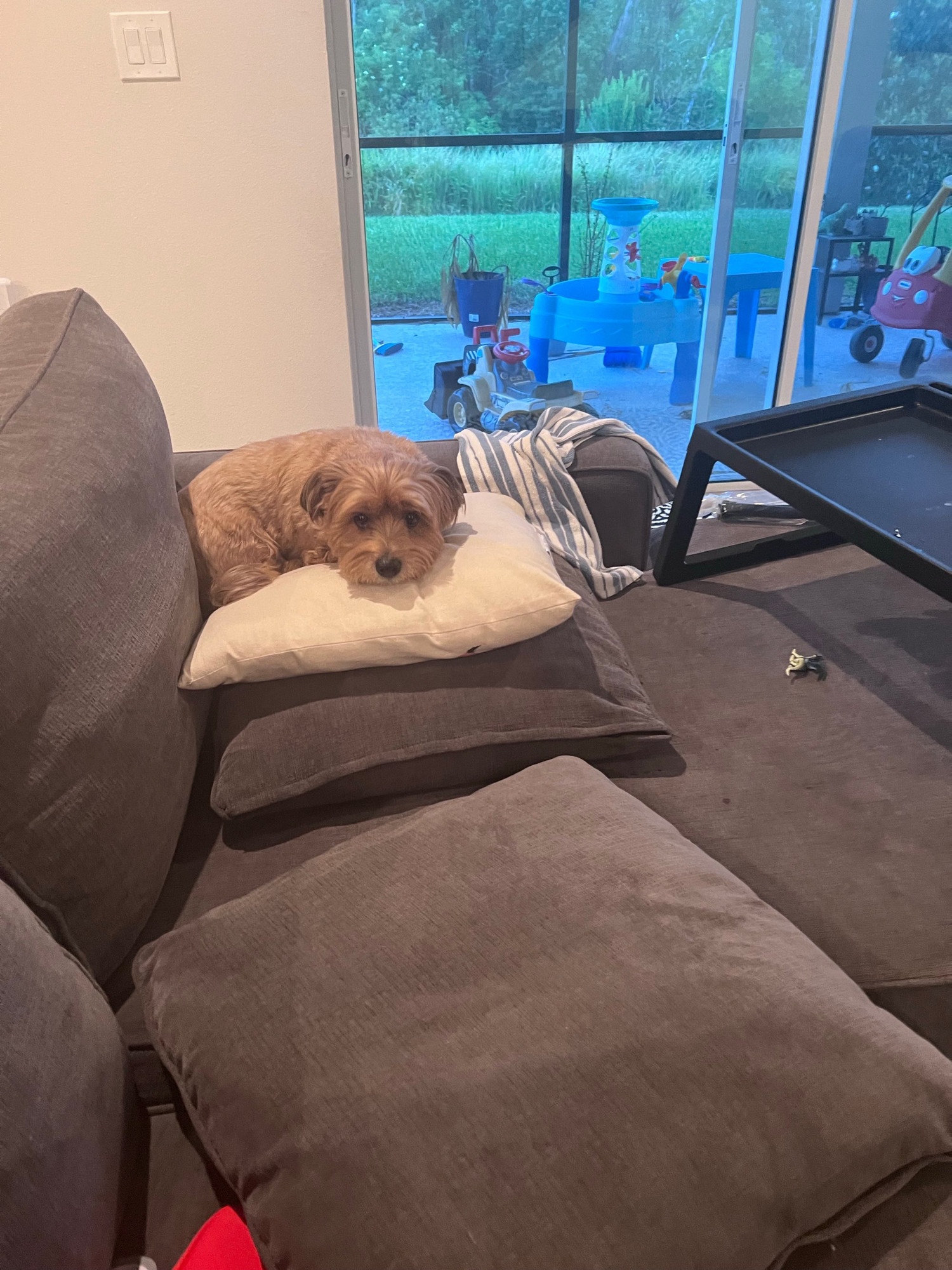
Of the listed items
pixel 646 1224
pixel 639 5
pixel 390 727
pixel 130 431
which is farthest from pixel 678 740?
pixel 639 5

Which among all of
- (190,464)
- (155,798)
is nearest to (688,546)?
(190,464)

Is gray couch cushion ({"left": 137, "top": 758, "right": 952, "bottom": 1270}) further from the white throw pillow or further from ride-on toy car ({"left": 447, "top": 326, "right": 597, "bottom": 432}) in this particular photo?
ride-on toy car ({"left": 447, "top": 326, "right": 597, "bottom": 432})

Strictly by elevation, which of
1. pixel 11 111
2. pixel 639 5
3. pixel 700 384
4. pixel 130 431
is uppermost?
pixel 639 5

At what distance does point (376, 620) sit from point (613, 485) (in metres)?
0.76

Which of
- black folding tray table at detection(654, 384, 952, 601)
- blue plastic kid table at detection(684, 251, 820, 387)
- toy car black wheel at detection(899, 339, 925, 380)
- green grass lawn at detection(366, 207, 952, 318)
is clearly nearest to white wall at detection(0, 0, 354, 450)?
green grass lawn at detection(366, 207, 952, 318)

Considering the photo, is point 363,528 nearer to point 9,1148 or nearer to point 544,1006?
point 544,1006

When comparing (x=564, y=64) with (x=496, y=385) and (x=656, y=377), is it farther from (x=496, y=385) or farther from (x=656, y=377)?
(x=656, y=377)

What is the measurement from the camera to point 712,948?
77cm

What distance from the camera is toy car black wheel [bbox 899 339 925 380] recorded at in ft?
11.5

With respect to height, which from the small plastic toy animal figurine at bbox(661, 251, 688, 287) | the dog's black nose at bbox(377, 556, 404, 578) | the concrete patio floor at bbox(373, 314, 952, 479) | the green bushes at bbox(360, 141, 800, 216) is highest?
the green bushes at bbox(360, 141, 800, 216)

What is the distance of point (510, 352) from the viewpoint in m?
3.07

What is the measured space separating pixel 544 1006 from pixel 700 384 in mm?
2696

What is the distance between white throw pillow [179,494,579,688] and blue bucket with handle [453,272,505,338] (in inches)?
82.6

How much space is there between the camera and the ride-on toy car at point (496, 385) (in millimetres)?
2992
